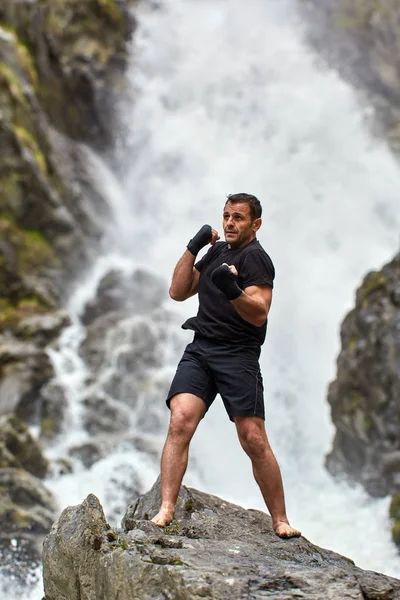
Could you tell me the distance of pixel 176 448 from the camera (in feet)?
13.7

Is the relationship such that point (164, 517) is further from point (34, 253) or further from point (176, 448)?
point (34, 253)

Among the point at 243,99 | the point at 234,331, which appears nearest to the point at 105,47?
the point at 243,99

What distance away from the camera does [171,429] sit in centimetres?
421

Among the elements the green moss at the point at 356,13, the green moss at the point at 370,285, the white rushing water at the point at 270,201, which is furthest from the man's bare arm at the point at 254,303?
the green moss at the point at 356,13

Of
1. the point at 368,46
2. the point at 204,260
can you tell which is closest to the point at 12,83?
the point at 204,260

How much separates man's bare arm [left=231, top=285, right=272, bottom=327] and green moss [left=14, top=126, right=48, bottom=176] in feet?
50.8

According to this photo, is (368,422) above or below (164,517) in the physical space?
above

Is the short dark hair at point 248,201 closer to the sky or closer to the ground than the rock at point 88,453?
closer to the ground

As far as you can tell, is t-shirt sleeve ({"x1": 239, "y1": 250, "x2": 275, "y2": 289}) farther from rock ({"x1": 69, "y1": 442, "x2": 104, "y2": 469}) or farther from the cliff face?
rock ({"x1": 69, "y1": 442, "x2": 104, "y2": 469})

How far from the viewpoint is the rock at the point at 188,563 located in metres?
2.99

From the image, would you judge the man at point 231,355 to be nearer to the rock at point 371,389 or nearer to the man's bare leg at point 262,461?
the man's bare leg at point 262,461

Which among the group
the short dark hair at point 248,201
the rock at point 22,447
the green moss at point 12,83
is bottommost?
the short dark hair at point 248,201

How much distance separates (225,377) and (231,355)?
156 mm

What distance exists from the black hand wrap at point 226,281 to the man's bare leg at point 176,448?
2.53 ft
